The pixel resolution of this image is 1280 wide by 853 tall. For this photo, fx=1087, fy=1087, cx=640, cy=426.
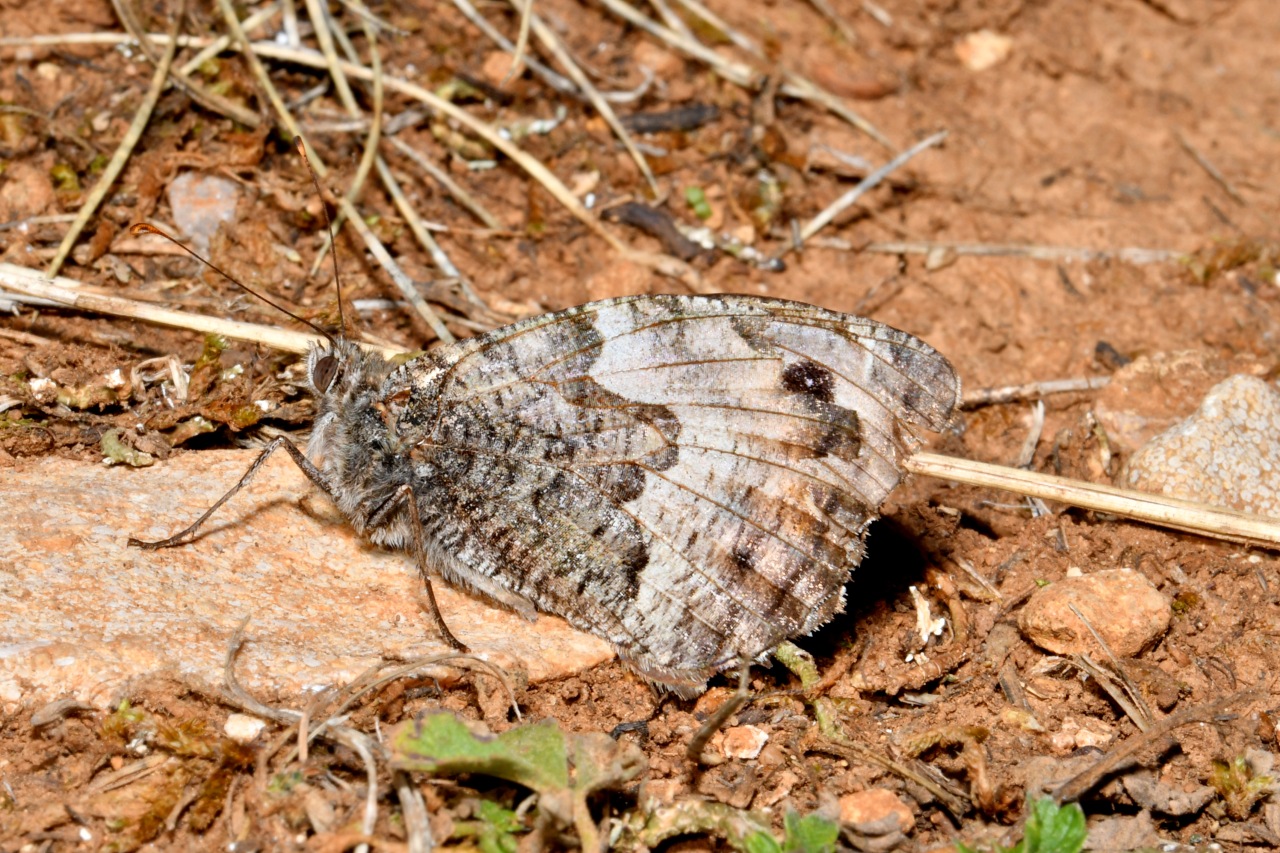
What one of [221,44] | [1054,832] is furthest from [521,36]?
[1054,832]

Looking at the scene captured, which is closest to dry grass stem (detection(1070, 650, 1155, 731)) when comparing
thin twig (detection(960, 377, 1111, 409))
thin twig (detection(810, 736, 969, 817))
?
thin twig (detection(810, 736, 969, 817))

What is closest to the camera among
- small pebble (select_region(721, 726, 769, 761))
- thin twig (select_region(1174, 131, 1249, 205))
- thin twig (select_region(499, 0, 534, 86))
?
small pebble (select_region(721, 726, 769, 761))

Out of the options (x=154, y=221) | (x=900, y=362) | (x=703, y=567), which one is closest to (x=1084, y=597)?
(x=900, y=362)

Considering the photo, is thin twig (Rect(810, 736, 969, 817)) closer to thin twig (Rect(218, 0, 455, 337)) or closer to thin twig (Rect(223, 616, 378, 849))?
thin twig (Rect(223, 616, 378, 849))

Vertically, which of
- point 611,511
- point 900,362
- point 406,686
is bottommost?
point 406,686

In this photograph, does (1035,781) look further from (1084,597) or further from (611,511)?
(611,511)
